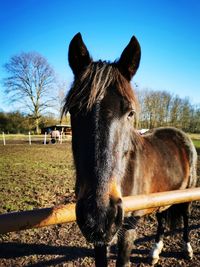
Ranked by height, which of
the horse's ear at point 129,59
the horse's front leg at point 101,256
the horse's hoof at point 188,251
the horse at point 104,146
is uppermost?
the horse's ear at point 129,59

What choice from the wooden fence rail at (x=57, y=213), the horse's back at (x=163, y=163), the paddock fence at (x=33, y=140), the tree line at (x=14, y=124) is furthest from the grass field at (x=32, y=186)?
the tree line at (x=14, y=124)

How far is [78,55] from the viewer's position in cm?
238

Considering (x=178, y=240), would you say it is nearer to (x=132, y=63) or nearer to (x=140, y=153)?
(x=140, y=153)

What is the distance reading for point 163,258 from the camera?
12.8 ft

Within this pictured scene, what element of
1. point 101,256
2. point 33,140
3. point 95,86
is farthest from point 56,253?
point 33,140

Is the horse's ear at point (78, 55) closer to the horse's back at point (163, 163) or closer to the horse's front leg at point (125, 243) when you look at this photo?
the horse's back at point (163, 163)

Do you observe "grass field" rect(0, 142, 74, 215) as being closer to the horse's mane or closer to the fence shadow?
the fence shadow

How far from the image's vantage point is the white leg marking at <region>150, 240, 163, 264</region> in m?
3.77

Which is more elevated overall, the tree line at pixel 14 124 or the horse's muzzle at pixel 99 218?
the tree line at pixel 14 124

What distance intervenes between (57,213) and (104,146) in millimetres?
622

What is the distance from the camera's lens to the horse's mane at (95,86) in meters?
1.92

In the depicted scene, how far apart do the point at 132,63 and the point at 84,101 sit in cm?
76

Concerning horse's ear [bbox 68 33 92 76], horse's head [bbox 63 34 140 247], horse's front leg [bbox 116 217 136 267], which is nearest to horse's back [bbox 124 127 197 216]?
horse's front leg [bbox 116 217 136 267]

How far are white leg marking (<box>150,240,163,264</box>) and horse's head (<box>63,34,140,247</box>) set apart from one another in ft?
8.36
